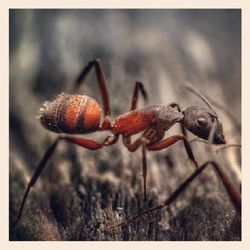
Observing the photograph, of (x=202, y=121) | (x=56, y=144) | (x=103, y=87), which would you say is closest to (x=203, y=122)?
(x=202, y=121)

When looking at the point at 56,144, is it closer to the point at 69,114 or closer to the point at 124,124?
the point at 69,114

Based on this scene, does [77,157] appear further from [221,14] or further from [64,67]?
[221,14]

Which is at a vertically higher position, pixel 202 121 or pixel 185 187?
pixel 202 121

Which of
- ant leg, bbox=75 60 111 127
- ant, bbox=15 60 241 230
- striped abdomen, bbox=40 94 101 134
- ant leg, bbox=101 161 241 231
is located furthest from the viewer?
ant leg, bbox=75 60 111 127

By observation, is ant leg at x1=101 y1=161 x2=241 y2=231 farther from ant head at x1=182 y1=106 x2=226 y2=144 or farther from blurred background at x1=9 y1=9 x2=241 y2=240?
ant head at x1=182 y1=106 x2=226 y2=144

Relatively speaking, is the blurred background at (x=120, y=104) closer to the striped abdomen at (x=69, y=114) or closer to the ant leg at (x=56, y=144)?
the ant leg at (x=56, y=144)

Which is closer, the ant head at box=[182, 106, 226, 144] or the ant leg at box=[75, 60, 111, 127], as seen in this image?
the ant head at box=[182, 106, 226, 144]

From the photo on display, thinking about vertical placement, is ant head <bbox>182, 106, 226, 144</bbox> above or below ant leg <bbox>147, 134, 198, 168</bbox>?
above

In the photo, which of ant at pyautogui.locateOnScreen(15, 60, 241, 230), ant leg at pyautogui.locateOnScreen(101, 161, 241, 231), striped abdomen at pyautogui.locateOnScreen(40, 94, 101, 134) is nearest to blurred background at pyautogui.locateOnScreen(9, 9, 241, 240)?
ant leg at pyautogui.locateOnScreen(101, 161, 241, 231)
